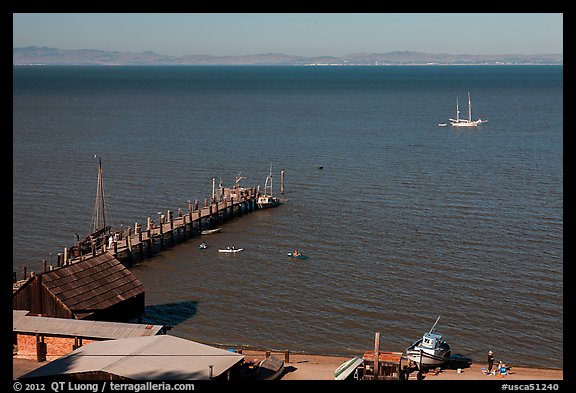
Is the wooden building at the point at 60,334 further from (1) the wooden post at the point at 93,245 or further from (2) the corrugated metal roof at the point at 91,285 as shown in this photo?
(1) the wooden post at the point at 93,245

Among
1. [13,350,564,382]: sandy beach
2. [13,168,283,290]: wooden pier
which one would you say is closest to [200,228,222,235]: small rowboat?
[13,168,283,290]: wooden pier

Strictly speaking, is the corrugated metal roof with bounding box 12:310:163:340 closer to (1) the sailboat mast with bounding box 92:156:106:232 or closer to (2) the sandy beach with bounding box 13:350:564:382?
(2) the sandy beach with bounding box 13:350:564:382

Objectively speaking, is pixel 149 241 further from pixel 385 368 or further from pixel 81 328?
pixel 385 368

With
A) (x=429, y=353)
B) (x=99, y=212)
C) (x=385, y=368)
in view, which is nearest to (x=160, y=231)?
(x=99, y=212)

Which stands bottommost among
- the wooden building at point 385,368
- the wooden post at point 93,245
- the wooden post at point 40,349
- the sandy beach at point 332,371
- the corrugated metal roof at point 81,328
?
the sandy beach at point 332,371

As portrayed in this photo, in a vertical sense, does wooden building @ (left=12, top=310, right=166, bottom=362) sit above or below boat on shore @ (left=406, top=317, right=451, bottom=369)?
above

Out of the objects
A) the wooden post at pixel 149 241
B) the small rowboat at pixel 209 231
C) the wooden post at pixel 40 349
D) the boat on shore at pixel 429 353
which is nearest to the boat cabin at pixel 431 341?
the boat on shore at pixel 429 353
